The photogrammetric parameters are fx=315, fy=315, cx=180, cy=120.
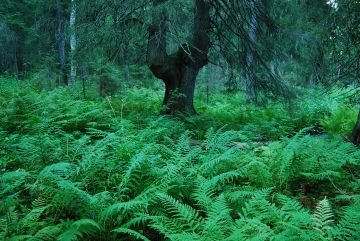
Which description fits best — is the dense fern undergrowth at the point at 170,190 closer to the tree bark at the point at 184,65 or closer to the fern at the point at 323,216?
the fern at the point at 323,216

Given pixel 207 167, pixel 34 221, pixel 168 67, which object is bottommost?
pixel 34 221

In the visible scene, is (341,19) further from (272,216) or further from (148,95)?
(148,95)

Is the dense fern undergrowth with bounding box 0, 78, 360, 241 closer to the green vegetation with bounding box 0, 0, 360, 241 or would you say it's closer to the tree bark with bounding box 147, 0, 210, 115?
the green vegetation with bounding box 0, 0, 360, 241

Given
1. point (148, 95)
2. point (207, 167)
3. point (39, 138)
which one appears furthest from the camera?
point (148, 95)

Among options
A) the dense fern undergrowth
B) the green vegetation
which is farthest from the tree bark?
the dense fern undergrowth

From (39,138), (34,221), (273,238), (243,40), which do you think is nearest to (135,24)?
(243,40)

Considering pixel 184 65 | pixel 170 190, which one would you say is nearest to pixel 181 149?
pixel 170 190

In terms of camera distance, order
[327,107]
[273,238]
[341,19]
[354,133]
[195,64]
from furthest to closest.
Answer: [327,107] → [195,64] → [341,19] → [354,133] → [273,238]

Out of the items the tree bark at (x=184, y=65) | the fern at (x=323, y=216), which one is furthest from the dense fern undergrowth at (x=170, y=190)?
the tree bark at (x=184, y=65)

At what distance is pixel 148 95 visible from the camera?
12.7m

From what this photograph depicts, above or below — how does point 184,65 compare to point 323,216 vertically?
above

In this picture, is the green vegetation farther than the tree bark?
No

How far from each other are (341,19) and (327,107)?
4.11m

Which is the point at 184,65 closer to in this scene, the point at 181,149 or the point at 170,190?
the point at 181,149
